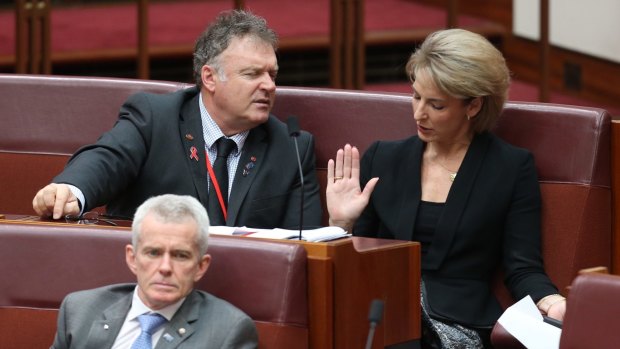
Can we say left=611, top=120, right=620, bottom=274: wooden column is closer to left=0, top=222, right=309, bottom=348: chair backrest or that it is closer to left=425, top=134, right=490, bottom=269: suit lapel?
left=425, top=134, right=490, bottom=269: suit lapel

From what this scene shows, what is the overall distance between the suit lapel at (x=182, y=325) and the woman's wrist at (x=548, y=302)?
56 cm

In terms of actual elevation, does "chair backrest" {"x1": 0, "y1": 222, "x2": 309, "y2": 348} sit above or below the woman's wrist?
above

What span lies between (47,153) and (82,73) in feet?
3.71

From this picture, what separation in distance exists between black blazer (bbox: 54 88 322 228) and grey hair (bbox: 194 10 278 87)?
9cm

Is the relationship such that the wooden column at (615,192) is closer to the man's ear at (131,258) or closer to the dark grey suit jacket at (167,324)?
the dark grey suit jacket at (167,324)

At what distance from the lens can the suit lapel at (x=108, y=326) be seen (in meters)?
1.59

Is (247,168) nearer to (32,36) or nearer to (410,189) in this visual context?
(410,189)

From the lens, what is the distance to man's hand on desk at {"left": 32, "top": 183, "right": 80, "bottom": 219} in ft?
6.03

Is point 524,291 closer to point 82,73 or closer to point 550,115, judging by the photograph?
point 550,115

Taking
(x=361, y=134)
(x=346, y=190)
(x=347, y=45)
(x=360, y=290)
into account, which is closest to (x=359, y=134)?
(x=361, y=134)

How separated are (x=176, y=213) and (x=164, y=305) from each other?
116 mm

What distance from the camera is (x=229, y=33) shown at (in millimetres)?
2164

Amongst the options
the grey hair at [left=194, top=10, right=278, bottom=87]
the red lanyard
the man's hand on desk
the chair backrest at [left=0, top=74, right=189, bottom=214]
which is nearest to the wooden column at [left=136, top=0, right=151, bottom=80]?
the chair backrest at [left=0, top=74, right=189, bottom=214]

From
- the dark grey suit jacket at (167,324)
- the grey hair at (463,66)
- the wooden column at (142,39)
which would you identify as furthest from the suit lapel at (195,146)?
the wooden column at (142,39)
